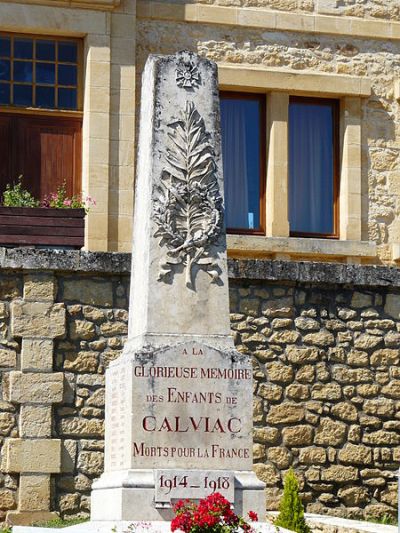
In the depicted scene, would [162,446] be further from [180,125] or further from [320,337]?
[320,337]

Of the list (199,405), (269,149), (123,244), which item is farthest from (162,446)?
(269,149)

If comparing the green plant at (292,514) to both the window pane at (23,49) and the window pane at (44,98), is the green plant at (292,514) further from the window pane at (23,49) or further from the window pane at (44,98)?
the window pane at (23,49)

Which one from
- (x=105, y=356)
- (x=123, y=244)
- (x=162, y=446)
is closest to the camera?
(x=162, y=446)

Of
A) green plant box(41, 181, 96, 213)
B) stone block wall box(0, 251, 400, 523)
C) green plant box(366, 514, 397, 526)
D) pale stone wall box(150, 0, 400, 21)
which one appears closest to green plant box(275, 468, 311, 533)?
stone block wall box(0, 251, 400, 523)

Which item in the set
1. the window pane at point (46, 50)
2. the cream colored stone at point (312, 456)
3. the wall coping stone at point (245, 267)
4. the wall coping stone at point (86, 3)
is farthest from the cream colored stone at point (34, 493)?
the wall coping stone at point (86, 3)

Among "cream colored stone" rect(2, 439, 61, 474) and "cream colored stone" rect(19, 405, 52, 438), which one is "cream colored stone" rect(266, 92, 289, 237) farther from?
"cream colored stone" rect(2, 439, 61, 474)

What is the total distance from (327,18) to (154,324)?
31.6ft

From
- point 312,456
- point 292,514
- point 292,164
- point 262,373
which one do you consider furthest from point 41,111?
point 292,514

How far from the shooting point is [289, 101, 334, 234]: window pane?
69.2 feet

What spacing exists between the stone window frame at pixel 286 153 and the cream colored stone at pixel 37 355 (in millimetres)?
5024

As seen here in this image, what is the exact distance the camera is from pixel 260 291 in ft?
53.6

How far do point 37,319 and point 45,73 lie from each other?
5.25m

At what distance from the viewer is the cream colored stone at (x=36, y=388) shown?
15570 millimetres

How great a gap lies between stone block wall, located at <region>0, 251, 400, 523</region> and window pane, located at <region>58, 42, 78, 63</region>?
5.01 metres
